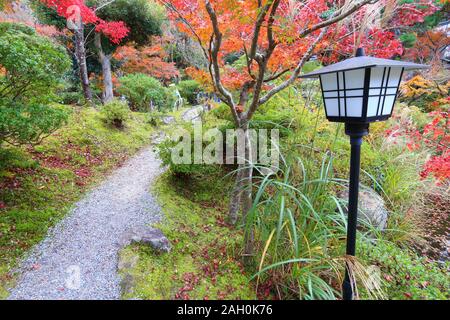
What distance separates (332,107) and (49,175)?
151 inches

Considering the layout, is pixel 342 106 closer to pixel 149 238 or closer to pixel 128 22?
pixel 149 238

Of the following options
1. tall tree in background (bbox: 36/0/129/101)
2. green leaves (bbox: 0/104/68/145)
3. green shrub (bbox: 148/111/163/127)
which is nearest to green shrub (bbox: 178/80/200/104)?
tall tree in background (bbox: 36/0/129/101)

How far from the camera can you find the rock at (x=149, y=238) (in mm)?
2473

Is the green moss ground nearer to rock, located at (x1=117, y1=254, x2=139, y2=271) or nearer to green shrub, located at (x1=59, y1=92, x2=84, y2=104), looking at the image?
rock, located at (x1=117, y1=254, x2=139, y2=271)

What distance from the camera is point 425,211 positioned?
3.83m

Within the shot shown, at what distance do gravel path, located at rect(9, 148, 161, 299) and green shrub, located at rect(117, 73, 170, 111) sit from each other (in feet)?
→ 17.6

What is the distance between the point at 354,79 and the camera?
4.13ft

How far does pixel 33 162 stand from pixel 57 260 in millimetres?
1918

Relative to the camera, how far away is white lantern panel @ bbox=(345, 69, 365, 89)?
4.04 ft

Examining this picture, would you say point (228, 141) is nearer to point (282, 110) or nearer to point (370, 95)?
point (282, 110)

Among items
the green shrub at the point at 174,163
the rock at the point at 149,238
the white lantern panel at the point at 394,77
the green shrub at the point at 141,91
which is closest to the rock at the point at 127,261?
the rock at the point at 149,238

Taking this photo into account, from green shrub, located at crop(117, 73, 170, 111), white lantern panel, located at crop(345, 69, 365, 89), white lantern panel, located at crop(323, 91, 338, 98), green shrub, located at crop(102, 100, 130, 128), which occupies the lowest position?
white lantern panel, located at crop(323, 91, 338, 98)

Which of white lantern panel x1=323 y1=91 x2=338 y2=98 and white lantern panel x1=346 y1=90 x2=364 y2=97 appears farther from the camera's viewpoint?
white lantern panel x1=323 y1=91 x2=338 y2=98

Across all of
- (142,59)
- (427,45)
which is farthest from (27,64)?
(427,45)
